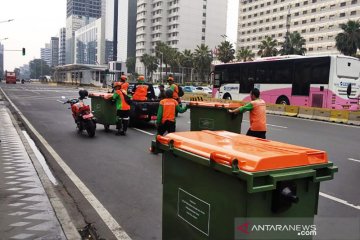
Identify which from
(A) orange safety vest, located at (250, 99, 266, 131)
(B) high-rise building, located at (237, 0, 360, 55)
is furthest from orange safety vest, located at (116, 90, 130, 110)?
(B) high-rise building, located at (237, 0, 360, 55)

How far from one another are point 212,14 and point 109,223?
134 meters

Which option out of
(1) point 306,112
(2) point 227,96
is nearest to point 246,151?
(1) point 306,112

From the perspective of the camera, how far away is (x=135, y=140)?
37.3ft

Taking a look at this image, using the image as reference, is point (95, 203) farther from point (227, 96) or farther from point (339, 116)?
point (227, 96)

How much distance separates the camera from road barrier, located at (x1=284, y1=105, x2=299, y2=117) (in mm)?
21156

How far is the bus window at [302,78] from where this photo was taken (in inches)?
809

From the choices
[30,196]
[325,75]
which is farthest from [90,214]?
[325,75]

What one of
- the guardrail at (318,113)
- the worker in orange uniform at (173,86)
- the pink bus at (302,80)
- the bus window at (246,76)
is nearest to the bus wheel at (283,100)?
the pink bus at (302,80)

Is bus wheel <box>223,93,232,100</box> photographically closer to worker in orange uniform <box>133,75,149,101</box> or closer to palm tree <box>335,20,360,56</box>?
worker in orange uniform <box>133,75,149,101</box>

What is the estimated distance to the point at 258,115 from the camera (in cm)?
784

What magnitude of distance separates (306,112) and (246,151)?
18864 millimetres

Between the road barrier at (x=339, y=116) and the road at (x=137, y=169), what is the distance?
437 cm

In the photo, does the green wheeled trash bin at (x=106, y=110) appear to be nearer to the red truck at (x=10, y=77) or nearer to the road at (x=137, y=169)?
the road at (x=137, y=169)

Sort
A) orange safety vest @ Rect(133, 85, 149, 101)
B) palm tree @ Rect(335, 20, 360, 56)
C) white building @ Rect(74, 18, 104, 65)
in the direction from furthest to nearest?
white building @ Rect(74, 18, 104, 65) → palm tree @ Rect(335, 20, 360, 56) → orange safety vest @ Rect(133, 85, 149, 101)
